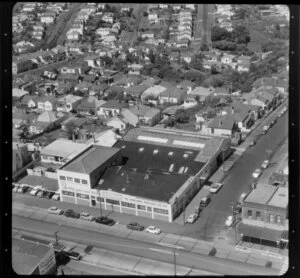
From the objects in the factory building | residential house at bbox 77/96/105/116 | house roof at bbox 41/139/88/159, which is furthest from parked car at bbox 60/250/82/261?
residential house at bbox 77/96/105/116

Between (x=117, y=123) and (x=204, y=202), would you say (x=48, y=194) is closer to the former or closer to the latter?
(x=204, y=202)

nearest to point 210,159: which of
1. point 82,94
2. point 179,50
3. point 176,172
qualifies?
point 176,172

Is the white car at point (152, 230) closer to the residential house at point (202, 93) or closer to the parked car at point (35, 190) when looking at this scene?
the parked car at point (35, 190)

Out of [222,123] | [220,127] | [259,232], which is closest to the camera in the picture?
[259,232]

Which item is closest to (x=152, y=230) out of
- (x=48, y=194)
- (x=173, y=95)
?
(x=48, y=194)

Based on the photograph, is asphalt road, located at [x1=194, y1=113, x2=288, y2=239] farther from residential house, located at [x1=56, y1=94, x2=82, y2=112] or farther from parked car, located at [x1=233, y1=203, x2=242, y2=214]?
residential house, located at [x1=56, y1=94, x2=82, y2=112]

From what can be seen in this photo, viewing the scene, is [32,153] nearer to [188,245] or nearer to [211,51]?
[188,245]

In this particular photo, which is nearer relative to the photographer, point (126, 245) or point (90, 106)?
point (126, 245)
